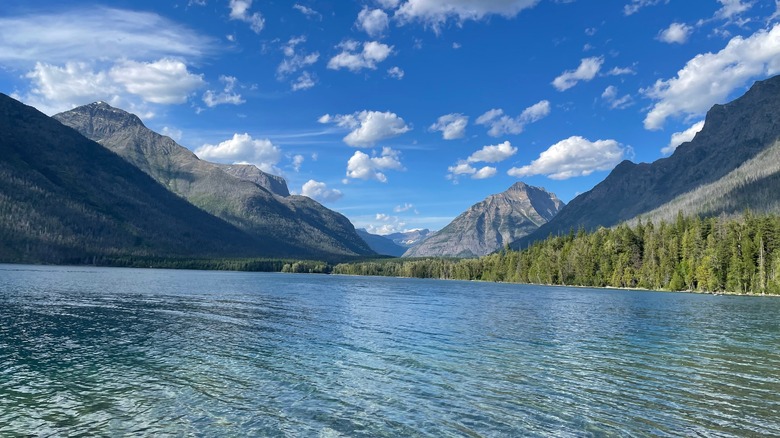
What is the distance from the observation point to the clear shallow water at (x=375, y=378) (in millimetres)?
24875

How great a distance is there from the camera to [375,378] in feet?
115

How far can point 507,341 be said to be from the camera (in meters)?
53.4

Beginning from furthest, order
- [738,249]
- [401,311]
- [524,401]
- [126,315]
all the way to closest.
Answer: [738,249] < [401,311] < [126,315] < [524,401]

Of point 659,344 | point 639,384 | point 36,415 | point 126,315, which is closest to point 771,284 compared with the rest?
point 659,344

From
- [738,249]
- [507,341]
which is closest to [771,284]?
[738,249]

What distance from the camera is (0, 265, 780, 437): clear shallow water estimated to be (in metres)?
24.9

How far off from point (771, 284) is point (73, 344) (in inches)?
7916

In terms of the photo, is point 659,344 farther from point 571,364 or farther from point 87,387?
point 87,387

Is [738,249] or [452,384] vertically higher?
[738,249]

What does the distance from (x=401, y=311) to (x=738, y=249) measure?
154113 mm

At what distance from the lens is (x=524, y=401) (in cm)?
2939

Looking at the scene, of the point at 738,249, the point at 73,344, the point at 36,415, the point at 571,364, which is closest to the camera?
the point at 36,415

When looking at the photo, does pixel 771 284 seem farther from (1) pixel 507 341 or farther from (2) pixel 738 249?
(1) pixel 507 341

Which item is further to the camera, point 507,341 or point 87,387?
point 507,341
